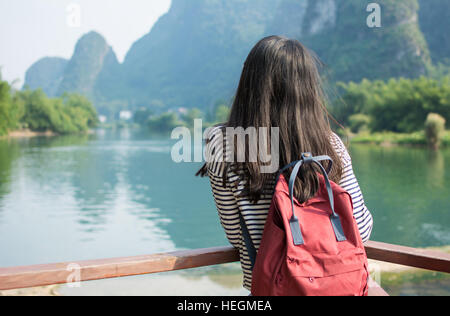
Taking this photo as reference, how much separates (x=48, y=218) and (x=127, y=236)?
7.88 feet

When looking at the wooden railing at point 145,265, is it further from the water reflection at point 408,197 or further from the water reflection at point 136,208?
the water reflection at point 408,197

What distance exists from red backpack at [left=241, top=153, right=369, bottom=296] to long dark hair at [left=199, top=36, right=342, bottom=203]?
0.26 feet

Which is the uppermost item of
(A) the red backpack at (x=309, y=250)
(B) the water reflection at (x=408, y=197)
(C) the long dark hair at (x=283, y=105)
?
(C) the long dark hair at (x=283, y=105)

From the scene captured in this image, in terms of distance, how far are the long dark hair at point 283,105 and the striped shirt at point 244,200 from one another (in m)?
0.02

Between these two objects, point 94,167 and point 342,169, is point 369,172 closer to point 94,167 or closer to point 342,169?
point 94,167

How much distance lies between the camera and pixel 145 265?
980 millimetres

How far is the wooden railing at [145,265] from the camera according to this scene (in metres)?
0.90

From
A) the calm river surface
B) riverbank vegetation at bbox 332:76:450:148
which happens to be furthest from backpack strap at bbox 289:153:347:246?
riverbank vegetation at bbox 332:76:450:148

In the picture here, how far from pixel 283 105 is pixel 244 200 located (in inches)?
8.0

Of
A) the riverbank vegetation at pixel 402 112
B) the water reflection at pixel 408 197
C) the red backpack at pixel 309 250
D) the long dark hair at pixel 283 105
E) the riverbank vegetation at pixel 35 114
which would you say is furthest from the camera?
the riverbank vegetation at pixel 35 114

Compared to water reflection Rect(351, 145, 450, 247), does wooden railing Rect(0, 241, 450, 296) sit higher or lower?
higher

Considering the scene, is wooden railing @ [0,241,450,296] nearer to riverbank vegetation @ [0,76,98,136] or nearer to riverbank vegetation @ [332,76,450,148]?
riverbank vegetation @ [332,76,450,148]

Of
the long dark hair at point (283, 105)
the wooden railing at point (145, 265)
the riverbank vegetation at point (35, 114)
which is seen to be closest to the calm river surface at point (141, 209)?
the wooden railing at point (145, 265)

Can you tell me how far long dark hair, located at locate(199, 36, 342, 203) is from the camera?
0.84m
